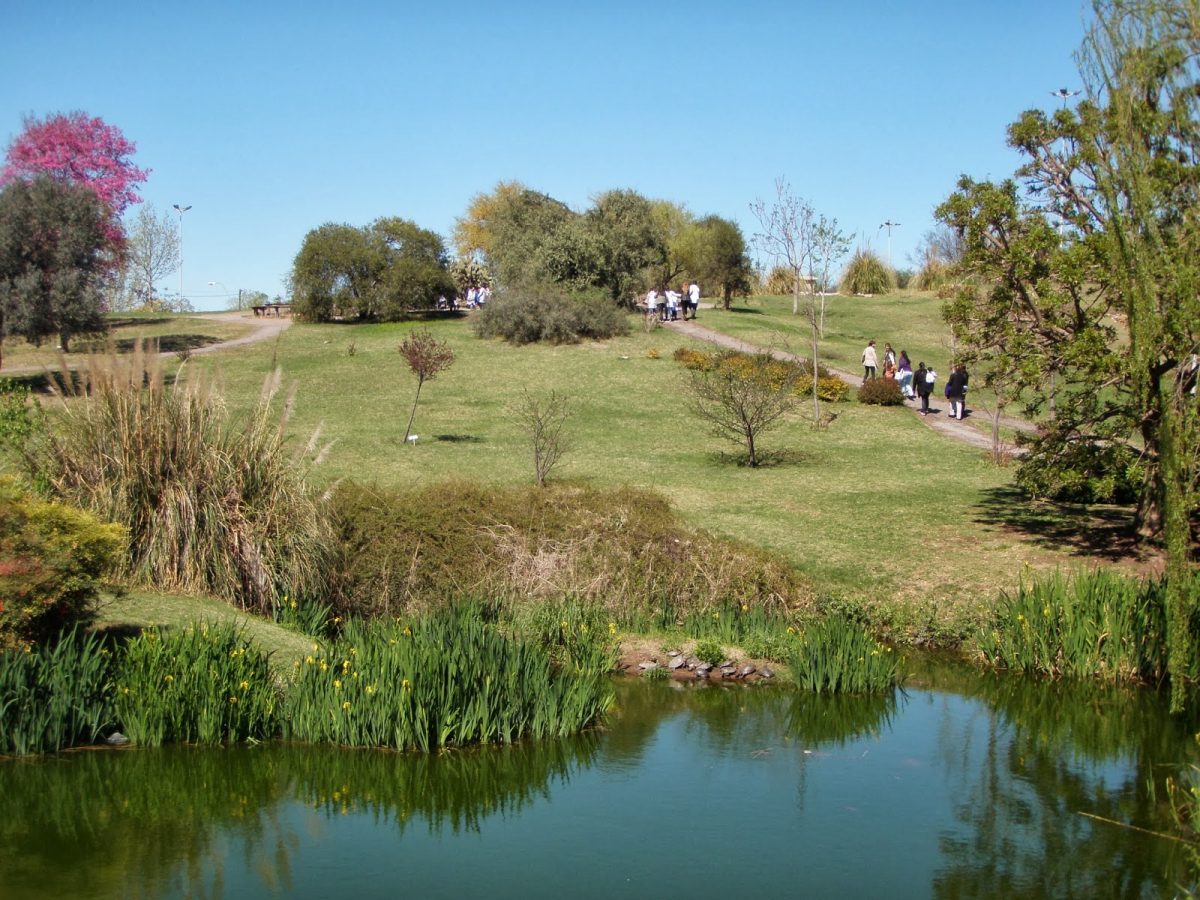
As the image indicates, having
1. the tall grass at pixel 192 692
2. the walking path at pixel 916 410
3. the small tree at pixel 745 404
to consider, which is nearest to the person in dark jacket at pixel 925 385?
the walking path at pixel 916 410

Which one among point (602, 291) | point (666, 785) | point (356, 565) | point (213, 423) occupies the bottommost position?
point (666, 785)

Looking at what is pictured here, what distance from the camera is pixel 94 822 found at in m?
9.05

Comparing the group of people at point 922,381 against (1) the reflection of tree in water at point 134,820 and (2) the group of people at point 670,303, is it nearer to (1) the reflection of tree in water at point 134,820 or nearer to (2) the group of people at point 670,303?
(2) the group of people at point 670,303

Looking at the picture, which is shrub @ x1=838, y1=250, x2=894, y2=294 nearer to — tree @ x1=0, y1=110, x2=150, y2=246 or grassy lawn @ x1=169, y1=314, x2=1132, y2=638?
grassy lawn @ x1=169, y1=314, x2=1132, y2=638

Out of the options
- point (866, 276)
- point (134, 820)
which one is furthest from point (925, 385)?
point (866, 276)

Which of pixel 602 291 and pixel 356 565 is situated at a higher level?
pixel 602 291

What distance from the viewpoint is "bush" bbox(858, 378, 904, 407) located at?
119ft

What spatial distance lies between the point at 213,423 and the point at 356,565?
2690mm

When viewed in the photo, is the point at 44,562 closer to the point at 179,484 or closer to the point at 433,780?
the point at 179,484

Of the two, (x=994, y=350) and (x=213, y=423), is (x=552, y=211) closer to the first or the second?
(x=994, y=350)

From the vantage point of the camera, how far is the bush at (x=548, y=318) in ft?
147

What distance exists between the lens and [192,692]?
10.3m

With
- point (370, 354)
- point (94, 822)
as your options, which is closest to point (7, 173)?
point (370, 354)

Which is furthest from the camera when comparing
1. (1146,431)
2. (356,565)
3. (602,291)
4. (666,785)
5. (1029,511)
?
(602,291)
